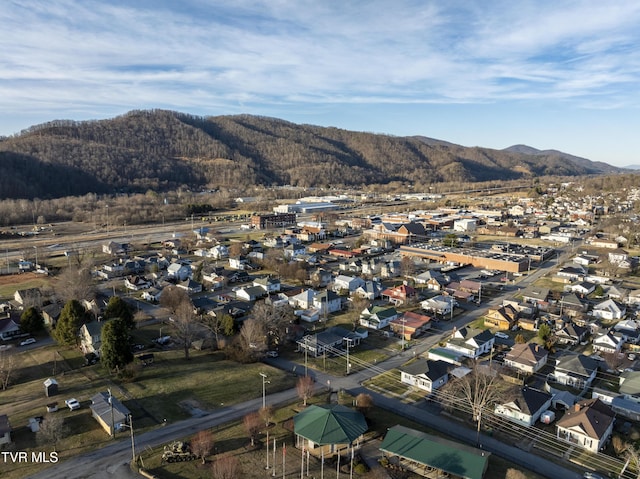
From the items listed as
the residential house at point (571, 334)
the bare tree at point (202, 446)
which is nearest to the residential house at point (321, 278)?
the residential house at point (571, 334)

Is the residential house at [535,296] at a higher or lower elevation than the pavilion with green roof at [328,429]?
higher

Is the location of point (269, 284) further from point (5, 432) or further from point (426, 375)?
point (5, 432)

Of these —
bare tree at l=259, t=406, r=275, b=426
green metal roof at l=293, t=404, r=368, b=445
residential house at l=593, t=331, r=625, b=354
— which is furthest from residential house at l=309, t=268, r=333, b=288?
green metal roof at l=293, t=404, r=368, b=445

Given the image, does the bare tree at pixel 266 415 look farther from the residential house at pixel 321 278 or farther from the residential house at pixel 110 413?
the residential house at pixel 321 278

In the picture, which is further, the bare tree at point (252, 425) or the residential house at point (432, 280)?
the residential house at point (432, 280)

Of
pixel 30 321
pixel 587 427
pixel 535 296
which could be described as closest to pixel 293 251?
pixel 535 296

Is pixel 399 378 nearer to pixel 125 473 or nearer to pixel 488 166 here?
pixel 125 473

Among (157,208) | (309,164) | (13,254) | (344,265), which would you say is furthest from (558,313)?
(309,164)
